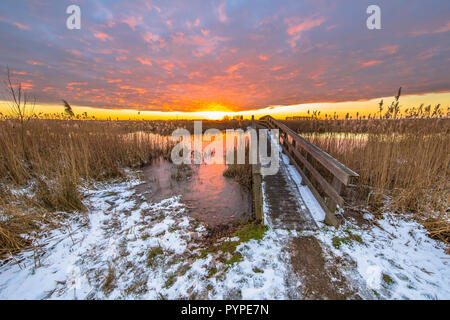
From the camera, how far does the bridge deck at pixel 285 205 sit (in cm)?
301

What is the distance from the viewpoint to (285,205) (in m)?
3.57

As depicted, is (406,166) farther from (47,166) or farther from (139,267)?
(47,166)

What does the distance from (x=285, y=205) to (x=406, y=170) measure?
3657 mm

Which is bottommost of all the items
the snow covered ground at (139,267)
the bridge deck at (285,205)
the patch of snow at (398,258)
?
the snow covered ground at (139,267)

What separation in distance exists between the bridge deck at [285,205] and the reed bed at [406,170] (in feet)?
4.33

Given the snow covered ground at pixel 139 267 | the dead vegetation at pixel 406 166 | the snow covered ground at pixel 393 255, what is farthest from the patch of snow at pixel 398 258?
the snow covered ground at pixel 139 267

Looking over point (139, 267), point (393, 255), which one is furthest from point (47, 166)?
point (393, 255)

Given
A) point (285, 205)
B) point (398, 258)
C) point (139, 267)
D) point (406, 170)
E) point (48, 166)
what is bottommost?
point (139, 267)

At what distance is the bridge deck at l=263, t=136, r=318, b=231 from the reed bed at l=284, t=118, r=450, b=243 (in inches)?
51.9

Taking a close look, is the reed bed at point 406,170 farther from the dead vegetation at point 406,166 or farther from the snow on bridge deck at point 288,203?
the snow on bridge deck at point 288,203

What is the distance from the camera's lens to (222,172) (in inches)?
287

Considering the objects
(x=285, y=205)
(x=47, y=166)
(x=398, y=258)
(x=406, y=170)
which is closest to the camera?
(x=398, y=258)

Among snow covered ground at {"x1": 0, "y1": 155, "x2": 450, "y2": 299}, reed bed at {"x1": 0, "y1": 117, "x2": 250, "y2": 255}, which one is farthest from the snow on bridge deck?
reed bed at {"x1": 0, "y1": 117, "x2": 250, "y2": 255}
